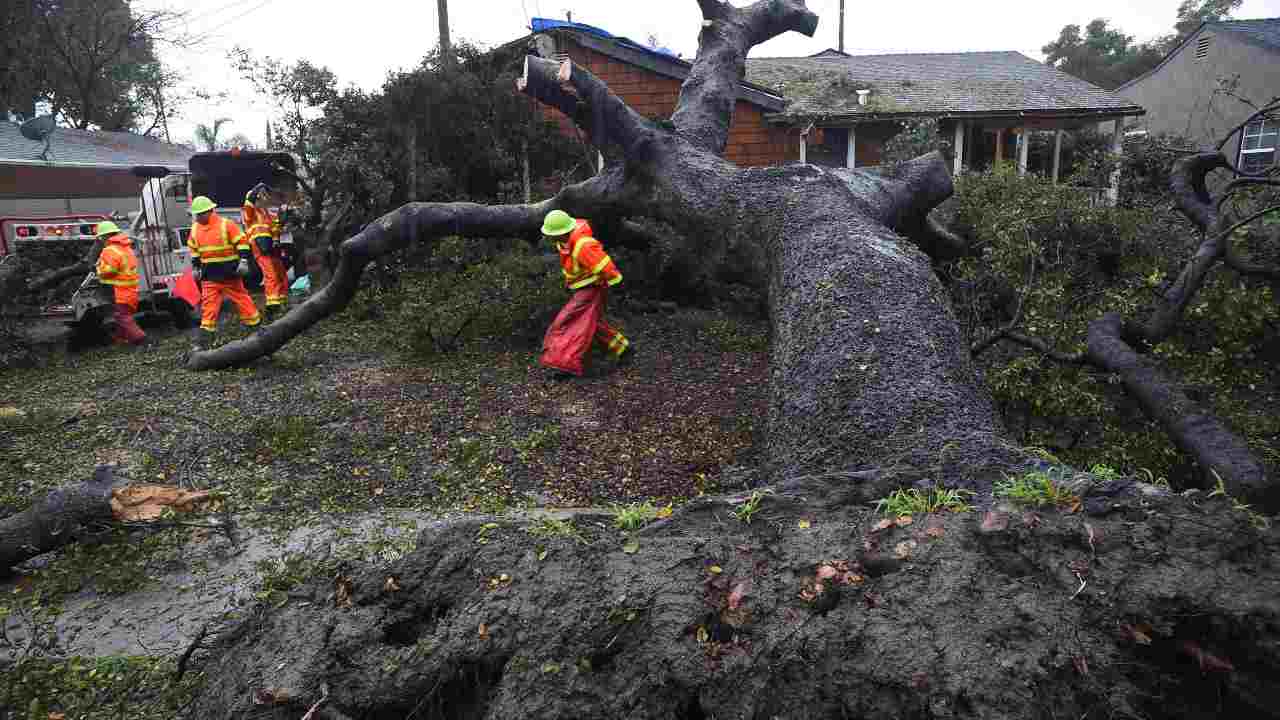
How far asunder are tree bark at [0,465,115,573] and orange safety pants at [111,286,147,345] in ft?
19.7

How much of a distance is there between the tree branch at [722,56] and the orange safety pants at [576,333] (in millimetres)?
1758

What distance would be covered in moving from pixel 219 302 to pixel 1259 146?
20425 mm

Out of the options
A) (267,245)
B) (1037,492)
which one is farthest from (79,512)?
(267,245)

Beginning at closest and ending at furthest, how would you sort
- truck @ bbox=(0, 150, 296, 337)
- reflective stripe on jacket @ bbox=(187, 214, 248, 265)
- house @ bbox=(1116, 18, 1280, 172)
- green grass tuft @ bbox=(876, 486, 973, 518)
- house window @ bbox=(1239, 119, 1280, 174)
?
green grass tuft @ bbox=(876, 486, 973, 518), reflective stripe on jacket @ bbox=(187, 214, 248, 265), truck @ bbox=(0, 150, 296, 337), house window @ bbox=(1239, 119, 1280, 174), house @ bbox=(1116, 18, 1280, 172)

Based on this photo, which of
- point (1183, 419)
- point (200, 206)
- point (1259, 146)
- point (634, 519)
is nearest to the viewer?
point (634, 519)

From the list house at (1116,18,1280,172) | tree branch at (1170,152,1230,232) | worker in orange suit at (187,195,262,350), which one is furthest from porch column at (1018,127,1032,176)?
worker in orange suit at (187,195,262,350)

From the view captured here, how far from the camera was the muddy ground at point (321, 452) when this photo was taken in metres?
3.60

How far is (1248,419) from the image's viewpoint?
14.9ft

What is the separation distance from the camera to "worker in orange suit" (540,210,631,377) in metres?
6.57

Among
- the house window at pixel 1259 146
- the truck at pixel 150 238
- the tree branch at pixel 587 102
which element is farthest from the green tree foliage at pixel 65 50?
the house window at pixel 1259 146

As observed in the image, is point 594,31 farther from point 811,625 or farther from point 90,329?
point 811,625

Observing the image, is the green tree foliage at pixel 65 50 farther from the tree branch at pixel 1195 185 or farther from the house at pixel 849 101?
the tree branch at pixel 1195 185

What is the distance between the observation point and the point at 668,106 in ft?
46.0

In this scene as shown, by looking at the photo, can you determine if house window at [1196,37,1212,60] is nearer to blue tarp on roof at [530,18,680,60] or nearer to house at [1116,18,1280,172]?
house at [1116,18,1280,172]
